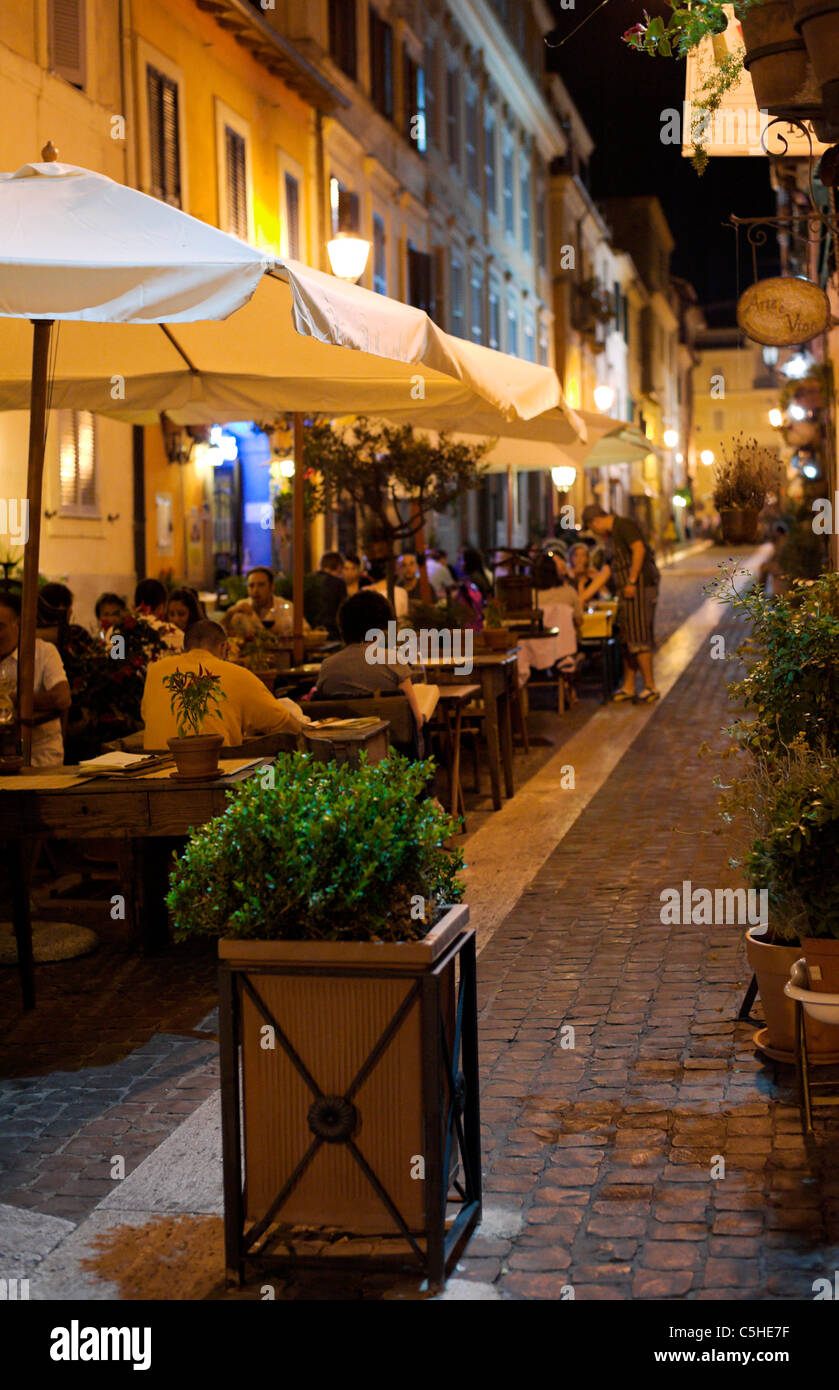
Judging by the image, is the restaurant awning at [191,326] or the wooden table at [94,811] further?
the wooden table at [94,811]

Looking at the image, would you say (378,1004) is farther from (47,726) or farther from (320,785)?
(47,726)

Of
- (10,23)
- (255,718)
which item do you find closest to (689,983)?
(255,718)

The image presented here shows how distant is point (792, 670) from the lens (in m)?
5.75

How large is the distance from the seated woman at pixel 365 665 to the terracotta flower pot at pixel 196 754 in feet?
8.45

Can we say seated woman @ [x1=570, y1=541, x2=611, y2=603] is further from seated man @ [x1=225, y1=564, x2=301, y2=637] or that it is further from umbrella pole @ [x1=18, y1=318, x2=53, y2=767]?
umbrella pole @ [x1=18, y1=318, x2=53, y2=767]

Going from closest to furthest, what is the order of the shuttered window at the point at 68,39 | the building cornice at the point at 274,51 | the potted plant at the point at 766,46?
1. the potted plant at the point at 766,46
2. the shuttered window at the point at 68,39
3. the building cornice at the point at 274,51

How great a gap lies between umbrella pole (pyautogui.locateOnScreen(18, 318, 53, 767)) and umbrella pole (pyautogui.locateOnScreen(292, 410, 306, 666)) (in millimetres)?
3647

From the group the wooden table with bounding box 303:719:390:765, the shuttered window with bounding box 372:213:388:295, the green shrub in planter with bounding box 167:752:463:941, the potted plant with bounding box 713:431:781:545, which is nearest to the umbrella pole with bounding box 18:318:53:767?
the wooden table with bounding box 303:719:390:765

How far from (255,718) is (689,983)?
2322 millimetres

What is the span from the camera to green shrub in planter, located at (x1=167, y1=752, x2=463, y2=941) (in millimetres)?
3736

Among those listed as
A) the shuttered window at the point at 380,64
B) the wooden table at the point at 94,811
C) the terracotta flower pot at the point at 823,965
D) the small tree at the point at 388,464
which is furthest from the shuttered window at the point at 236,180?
the terracotta flower pot at the point at 823,965

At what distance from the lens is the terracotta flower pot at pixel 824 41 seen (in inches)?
198

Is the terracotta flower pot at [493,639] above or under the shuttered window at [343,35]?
under

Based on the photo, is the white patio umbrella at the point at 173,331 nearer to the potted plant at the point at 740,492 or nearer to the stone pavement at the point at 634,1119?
the potted plant at the point at 740,492
